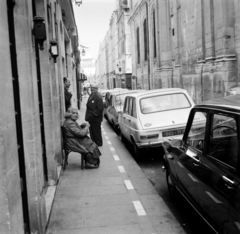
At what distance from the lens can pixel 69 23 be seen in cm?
1781

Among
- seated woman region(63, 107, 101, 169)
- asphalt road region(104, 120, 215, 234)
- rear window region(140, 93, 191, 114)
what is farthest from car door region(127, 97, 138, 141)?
seated woman region(63, 107, 101, 169)

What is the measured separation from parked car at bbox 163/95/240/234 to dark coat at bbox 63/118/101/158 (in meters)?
3.10

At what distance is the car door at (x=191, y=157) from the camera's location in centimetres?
442

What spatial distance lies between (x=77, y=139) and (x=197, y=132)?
3.69m

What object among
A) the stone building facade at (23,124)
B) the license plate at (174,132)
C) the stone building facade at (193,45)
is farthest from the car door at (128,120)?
the stone building facade at (193,45)

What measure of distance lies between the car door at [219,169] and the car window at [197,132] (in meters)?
0.24

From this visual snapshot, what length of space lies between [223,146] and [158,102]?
5.83 m

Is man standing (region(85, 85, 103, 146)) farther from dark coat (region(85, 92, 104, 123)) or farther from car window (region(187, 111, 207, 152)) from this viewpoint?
car window (region(187, 111, 207, 152))

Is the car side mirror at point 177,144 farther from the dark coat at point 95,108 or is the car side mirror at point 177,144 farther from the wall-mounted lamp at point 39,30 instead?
the dark coat at point 95,108

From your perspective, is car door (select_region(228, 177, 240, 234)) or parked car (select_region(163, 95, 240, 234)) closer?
car door (select_region(228, 177, 240, 234))

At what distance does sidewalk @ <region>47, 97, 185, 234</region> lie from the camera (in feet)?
15.7

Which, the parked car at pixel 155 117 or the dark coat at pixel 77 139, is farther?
the parked car at pixel 155 117

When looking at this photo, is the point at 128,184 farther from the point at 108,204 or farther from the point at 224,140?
the point at 224,140

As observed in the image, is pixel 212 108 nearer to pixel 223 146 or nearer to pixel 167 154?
pixel 223 146
